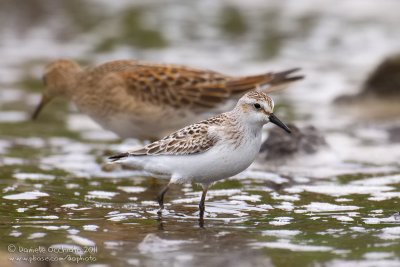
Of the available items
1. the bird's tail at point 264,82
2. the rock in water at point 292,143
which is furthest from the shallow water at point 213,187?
the bird's tail at point 264,82

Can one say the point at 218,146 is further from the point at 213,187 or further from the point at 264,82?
the point at 264,82

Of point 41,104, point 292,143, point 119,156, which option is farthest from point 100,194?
point 41,104

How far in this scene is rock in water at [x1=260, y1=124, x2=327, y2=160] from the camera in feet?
37.8

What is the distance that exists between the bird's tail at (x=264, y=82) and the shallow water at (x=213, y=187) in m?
1.00

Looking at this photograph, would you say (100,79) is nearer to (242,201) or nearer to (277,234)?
(242,201)

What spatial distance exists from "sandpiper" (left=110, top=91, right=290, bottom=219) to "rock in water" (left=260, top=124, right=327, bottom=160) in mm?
3023

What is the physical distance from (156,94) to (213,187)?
1650 millimetres

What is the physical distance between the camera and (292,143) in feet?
37.8

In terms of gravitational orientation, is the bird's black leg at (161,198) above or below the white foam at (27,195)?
below

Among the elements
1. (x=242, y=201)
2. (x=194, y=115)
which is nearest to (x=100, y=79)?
(x=194, y=115)

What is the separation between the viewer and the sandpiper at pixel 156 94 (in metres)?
11.2

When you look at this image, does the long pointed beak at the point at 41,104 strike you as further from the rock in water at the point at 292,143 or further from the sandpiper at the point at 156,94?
the rock in water at the point at 292,143

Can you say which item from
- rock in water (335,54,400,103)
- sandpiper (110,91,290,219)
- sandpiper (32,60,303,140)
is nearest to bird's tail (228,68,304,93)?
sandpiper (32,60,303,140)

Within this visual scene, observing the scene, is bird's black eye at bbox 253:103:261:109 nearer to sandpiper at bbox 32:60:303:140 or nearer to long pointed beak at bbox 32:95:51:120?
sandpiper at bbox 32:60:303:140
